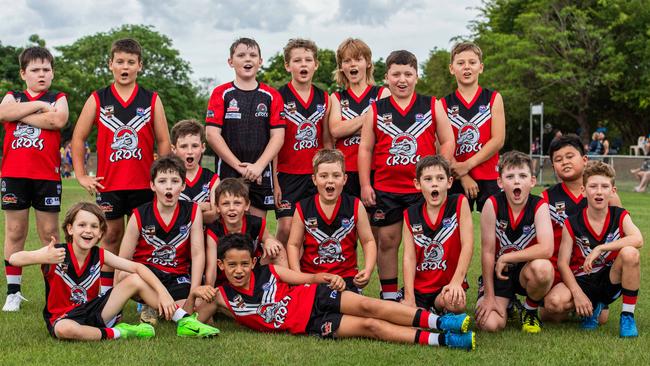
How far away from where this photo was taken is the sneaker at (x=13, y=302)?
6025 millimetres

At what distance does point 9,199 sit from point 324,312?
3057mm

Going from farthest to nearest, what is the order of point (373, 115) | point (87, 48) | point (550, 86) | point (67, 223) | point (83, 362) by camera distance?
1. point (87, 48)
2. point (550, 86)
3. point (373, 115)
4. point (67, 223)
5. point (83, 362)

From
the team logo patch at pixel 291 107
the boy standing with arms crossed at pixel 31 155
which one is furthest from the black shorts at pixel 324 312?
the boy standing with arms crossed at pixel 31 155

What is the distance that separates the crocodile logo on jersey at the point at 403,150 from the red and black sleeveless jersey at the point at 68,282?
2.48 meters

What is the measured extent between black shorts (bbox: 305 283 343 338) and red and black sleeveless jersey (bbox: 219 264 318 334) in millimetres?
35

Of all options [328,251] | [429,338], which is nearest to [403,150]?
[328,251]

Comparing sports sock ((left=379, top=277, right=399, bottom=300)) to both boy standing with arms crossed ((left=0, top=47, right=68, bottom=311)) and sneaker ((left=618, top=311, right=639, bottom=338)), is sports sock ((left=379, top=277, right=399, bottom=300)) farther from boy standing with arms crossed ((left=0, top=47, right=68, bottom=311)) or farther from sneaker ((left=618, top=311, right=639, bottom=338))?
boy standing with arms crossed ((left=0, top=47, right=68, bottom=311))

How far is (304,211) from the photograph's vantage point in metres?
5.81

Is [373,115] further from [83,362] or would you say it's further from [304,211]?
[83,362]

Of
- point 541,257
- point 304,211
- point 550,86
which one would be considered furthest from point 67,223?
point 550,86

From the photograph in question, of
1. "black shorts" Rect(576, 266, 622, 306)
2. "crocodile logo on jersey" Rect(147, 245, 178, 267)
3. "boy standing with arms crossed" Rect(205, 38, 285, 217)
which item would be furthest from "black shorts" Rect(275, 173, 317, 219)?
"black shorts" Rect(576, 266, 622, 306)

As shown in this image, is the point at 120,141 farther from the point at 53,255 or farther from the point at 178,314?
the point at 178,314

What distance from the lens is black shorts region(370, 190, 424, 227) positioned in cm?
609

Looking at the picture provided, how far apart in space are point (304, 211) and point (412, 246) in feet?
2.98
